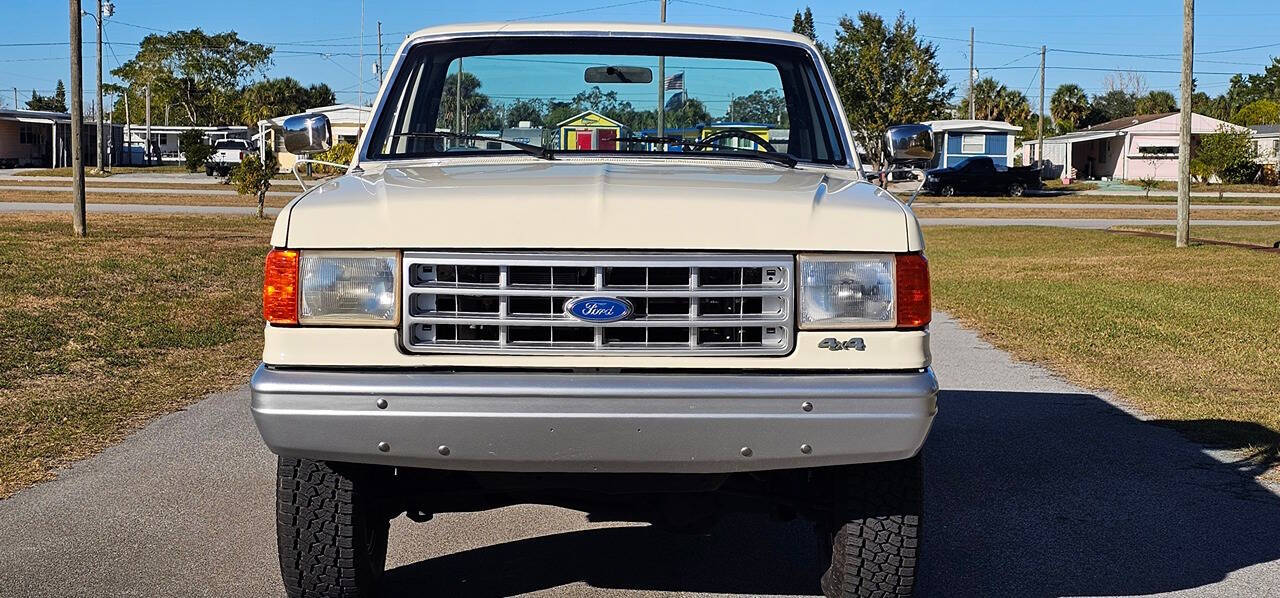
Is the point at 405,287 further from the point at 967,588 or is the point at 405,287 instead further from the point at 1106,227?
the point at 1106,227

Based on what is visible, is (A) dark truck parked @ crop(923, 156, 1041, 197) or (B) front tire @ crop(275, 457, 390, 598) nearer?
(B) front tire @ crop(275, 457, 390, 598)

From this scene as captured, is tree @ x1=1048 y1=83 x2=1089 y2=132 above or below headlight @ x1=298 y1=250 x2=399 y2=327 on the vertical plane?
above

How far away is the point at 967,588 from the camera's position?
15.7 feet

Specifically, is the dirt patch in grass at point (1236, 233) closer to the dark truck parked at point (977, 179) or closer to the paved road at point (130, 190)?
the dark truck parked at point (977, 179)

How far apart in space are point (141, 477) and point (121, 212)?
2400 cm

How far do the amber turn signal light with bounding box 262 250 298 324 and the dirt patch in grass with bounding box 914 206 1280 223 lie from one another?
31.5 metres

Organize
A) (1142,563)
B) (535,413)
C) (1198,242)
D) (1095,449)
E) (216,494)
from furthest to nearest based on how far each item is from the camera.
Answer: (1198,242), (1095,449), (216,494), (1142,563), (535,413)

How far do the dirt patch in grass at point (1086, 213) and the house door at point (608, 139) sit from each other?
1163 inches

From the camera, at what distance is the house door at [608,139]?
5.53 m

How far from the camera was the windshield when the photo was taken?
558 centimetres

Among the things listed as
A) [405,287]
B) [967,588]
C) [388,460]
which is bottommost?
[967,588]

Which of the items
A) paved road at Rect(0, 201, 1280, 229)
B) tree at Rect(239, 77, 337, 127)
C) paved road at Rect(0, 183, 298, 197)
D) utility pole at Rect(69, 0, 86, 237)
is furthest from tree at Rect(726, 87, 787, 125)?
tree at Rect(239, 77, 337, 127)

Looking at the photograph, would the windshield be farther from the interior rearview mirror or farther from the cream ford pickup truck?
the cream ford pickup truck

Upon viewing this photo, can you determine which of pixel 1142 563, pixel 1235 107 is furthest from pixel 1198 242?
pixel 1235 107
